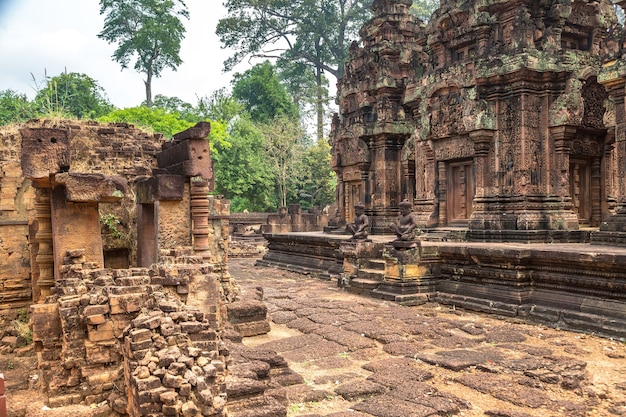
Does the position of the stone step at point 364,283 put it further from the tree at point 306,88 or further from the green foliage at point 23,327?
the tree at point 306,88

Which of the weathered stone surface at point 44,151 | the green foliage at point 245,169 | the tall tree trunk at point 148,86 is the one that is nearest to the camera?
the weathered stone surface at point 44,151

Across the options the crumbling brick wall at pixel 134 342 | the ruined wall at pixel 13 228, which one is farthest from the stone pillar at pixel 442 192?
the ruined wall at pixel 13 228

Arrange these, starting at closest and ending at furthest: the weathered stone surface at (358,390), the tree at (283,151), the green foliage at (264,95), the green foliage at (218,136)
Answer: the weathered stone surface at (358,390) → the green foliage at (218,136) → the tree at (283,151) → the green foliage at (264,95)

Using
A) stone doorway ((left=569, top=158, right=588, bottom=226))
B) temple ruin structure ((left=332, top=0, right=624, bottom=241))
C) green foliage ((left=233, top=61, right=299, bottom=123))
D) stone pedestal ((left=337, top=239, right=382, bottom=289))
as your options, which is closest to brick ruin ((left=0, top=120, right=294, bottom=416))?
stone pedestal ((left=337, top=239, right=382, bottom=289))

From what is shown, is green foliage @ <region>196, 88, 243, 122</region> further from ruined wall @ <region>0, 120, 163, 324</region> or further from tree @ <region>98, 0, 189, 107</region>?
ruined wall @ <region>0, 120, 163, 324</region>

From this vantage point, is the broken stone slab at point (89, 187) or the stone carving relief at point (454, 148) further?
the stone carving relief at point (454, 148)

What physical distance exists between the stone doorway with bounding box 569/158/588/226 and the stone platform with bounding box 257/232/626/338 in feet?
7.79

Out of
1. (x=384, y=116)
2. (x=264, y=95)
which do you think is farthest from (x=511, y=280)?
(x=264, y=95)

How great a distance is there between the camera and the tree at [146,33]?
1265 inches

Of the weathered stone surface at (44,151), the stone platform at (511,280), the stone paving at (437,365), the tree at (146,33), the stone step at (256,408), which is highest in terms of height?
the tree at (146,33)

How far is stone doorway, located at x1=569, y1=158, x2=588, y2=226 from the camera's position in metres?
10.9

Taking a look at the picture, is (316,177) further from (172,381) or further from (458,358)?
(172,381)

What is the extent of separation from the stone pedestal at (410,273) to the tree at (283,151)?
67.4 feet

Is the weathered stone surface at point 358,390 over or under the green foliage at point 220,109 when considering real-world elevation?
under
